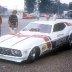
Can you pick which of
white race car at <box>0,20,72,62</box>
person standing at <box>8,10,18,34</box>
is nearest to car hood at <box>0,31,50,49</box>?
white race car at <box>0,20,72,62</box>

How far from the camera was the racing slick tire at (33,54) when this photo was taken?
25.3 ft

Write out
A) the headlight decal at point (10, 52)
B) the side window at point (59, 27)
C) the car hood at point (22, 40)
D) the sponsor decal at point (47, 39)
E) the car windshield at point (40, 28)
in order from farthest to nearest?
the side window at point (59, 27) → the car windshield at point (40, 28) → the sponsor decal at point (47, 39) → the car hood at point (22, 40) → the headlight decal at point (10, 52)

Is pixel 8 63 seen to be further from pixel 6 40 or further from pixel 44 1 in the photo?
pixel 44 1

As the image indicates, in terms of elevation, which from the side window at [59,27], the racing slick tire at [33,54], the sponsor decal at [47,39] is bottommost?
the racing slick tire at [33,54]

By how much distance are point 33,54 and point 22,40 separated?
65 cm

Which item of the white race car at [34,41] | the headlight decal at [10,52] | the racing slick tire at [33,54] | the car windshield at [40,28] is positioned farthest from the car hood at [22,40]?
the car windshield at [40,28]

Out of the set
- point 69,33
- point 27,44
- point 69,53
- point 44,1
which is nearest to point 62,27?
point 69,33

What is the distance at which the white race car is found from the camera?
7.57 metres

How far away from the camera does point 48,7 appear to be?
44.7ft

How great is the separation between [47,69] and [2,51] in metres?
1.65

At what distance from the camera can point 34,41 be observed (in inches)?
315

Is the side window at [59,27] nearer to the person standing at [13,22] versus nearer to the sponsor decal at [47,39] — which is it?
the sponsor decal at [47,39]

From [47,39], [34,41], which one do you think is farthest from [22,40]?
[47,39]

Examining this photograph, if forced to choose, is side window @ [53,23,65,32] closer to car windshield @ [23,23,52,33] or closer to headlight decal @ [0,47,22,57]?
car windshield @ [23,23,52,33]
